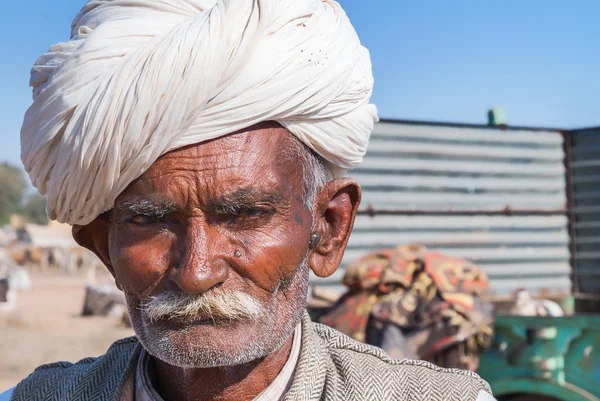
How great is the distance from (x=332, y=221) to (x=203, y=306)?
46cm

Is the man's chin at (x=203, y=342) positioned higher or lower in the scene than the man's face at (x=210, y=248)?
lower

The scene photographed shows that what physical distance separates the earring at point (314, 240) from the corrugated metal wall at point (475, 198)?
357 cm

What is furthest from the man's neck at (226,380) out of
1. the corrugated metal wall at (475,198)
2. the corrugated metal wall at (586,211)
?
the corrugated metal wall at (586,211)

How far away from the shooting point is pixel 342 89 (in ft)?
5.20

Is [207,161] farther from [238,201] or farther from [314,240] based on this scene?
[314,240]

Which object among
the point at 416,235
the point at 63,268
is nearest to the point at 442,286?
the point at 416,235

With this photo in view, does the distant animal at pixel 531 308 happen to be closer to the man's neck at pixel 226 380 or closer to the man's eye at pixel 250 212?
the man's neck at pixel 226 380

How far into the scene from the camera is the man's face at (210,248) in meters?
1.42

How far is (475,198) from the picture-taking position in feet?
19.0

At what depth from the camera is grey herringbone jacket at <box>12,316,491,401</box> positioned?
1.62m

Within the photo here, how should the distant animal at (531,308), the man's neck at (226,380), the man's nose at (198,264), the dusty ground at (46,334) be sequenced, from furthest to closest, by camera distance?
the dusty ground at (46,334)
the distant animal at (531,308)
the man's neck at (226,380)
the man's nose at (198,264)

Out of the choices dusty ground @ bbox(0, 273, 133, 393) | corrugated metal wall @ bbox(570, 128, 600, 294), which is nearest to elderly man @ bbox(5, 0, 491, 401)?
corrugated metal wall @ bbox(570, 128, 600, 294)

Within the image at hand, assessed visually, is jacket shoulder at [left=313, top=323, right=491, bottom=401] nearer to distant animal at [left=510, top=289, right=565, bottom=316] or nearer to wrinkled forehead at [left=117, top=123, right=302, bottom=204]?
wrinkled forehead at [left=117, top=123, right=302, bottom=204]

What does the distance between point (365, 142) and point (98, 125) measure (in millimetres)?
644
